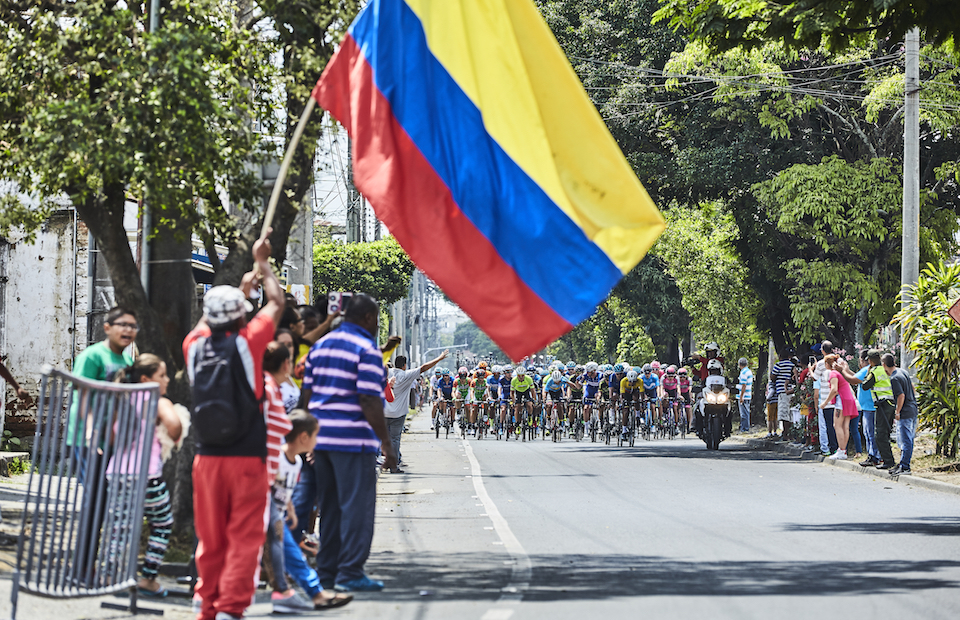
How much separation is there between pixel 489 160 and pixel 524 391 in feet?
84.5

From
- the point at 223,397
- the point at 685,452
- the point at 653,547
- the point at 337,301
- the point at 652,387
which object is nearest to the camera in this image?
the point at 223,397

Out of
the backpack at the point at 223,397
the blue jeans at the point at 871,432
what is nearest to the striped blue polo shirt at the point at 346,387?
the backpack at the point at 223,397

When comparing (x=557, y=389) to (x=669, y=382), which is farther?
(x=557, y=389)

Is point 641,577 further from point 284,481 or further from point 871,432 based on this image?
point 871,432

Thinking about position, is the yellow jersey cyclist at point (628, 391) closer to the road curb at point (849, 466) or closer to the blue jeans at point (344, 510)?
the road curb at point (849, 466)

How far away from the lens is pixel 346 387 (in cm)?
863

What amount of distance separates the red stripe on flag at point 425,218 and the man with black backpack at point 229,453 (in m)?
1.52

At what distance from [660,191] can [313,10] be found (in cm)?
2057

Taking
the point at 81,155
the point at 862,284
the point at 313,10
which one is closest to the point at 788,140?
the point at 862,284

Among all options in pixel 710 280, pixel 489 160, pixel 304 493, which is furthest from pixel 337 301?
pixel 710 280

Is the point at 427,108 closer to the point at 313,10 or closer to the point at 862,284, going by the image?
the point at 313,10

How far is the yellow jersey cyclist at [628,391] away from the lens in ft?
95.1

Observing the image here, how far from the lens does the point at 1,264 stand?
67.4 ft

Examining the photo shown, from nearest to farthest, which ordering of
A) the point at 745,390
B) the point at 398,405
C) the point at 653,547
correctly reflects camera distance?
the point at 653,547
the point at 398,405
the point at 745,390
